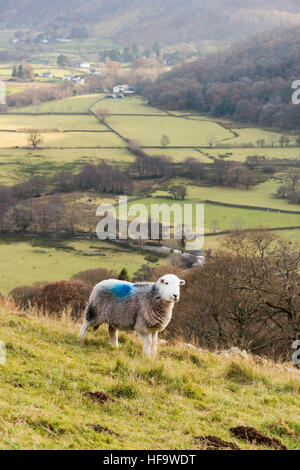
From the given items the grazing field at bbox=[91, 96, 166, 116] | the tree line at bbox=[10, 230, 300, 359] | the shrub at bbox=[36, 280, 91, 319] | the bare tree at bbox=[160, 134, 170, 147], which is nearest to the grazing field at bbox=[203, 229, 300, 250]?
the shrub at bbox=[36, 280, 91, 319]

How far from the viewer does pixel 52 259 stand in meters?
64.2

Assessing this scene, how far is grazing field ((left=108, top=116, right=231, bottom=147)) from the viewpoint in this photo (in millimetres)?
125438

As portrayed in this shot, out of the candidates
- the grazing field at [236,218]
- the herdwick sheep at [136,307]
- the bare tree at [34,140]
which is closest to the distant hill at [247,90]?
the bare tree at [34,140]

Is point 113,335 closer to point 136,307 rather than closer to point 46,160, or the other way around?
point 136,307

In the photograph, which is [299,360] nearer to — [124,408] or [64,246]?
[124,408]

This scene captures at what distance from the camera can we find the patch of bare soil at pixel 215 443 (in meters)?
8.11

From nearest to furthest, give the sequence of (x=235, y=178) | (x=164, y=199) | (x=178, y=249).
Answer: (x=178, y=249), (x=164, y=199), (x=235, y=178)

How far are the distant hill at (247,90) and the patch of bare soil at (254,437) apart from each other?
477ft

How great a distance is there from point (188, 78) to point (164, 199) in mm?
120147

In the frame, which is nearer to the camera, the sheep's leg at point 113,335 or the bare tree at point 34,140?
the sheep's leg at point 113,335

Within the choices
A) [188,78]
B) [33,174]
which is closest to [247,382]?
[33,174]

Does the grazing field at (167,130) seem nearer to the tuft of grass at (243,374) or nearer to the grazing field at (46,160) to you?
the grazing field at (46,160)

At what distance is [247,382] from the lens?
470 inches

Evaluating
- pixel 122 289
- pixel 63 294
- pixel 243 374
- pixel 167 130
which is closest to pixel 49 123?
pixel 167 130
